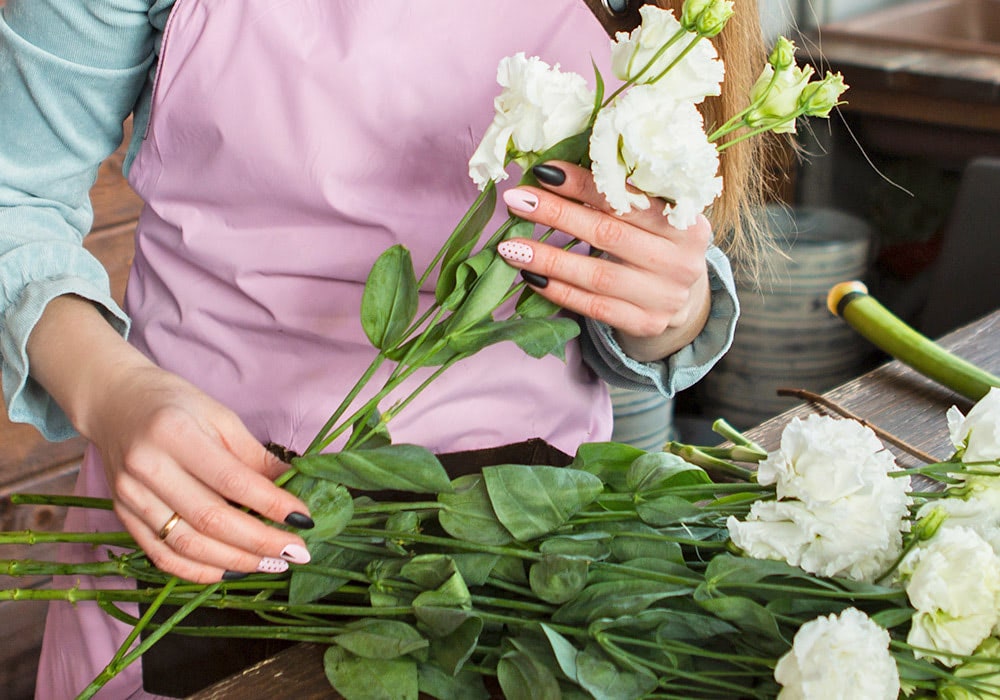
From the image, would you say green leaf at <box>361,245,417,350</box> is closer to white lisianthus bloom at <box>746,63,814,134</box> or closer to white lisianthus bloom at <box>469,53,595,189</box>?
white lisianthus bloom at <box>469,53,595,189</box>

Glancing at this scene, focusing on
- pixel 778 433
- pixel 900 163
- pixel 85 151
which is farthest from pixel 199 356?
pixel 900 163

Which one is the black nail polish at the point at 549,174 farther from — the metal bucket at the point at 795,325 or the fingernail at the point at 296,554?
the metal bucket at the point at 795,325

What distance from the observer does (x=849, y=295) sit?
2.99ft

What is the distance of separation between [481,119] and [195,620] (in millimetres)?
358

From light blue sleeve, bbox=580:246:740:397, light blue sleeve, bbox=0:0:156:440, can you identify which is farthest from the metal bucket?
light blue sleeve, bbox=0:0:156:440

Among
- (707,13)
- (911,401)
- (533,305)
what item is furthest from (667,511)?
(911,401)

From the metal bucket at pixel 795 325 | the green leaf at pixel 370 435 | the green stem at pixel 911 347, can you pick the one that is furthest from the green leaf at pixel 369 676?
the metal bucket at pixel 795 325

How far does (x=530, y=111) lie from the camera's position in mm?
457

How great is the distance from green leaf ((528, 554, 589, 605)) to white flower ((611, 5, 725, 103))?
0.71 ft

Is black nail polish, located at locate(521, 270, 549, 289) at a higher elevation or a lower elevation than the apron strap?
lower

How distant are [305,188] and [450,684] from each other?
31 centimetres

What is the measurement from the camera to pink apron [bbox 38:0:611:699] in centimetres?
64

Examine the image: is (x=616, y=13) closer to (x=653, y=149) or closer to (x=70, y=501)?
(x=653, y=149)

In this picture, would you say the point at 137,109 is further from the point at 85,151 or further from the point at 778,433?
the point at 778,433
